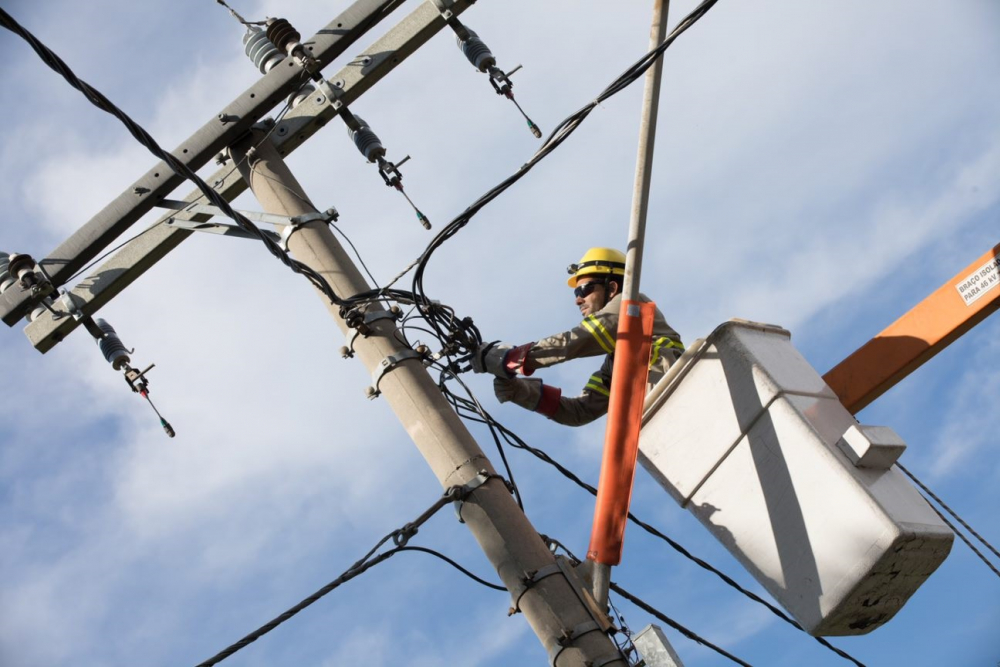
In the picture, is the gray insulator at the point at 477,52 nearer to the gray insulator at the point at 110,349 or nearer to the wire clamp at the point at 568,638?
the gray insulator at the point at 110,349

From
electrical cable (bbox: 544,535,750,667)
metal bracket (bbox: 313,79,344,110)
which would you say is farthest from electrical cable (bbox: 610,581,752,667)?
metal bracket (bbox: 313,79,344,110)

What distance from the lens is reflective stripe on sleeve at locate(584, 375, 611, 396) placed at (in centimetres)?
620

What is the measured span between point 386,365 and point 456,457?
0.51 metres

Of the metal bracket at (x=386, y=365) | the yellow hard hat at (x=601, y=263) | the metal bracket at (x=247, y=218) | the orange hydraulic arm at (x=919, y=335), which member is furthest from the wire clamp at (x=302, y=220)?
the orange hydraulic arm at (x=919, y=335)

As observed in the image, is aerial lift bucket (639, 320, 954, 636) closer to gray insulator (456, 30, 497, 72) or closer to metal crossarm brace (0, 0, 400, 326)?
gray insulator (456, 30, 497, 72)

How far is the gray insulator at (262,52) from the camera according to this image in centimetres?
599

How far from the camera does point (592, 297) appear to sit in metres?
6.42

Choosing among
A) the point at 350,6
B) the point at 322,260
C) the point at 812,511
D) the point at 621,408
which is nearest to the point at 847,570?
the point at 812,511

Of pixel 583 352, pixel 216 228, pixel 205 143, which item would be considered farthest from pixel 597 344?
pixel 205 143

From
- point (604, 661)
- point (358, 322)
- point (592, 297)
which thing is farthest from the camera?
point (592, 297)

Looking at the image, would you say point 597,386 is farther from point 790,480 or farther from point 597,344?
point 790,480

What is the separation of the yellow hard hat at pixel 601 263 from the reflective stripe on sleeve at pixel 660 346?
98 centimetres

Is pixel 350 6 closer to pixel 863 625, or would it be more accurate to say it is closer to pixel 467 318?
pixel 467 318

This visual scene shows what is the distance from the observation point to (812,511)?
4496 mm
